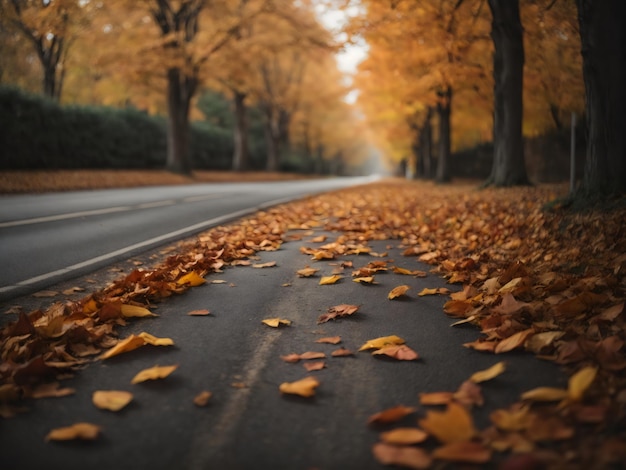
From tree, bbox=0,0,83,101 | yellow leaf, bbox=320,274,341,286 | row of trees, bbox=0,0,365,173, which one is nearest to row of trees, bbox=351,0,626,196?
row of trees, bbox=0,0,365,173

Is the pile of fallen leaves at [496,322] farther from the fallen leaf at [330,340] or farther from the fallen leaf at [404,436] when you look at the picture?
the fallen leaf at [330,340]

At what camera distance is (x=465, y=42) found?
1402cm

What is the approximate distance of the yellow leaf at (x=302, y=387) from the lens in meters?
2.20

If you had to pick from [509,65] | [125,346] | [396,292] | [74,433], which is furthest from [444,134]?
[74,433]

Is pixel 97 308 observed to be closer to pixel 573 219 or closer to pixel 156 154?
pixel 573 219

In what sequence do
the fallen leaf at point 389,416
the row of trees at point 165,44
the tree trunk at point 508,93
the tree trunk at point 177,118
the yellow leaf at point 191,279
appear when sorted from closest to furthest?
the fallen leaf at point 389,416, the yellow leaf at point 191,279, the tree trunk at point 508,93, the row of trees at point 165,44, the tree trunk at point 177,118

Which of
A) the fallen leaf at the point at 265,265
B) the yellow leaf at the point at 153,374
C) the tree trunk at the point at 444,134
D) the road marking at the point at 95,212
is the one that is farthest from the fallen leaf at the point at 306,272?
the tree trunk at the point at 444,134

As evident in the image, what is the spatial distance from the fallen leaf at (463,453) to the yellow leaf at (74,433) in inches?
49.9

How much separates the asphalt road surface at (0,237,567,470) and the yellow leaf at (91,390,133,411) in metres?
0.03

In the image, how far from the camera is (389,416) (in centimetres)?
195

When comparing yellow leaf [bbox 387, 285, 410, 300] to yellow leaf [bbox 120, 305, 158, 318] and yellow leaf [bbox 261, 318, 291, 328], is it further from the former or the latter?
yellow leaf [bbox 120, 305, 158, 318]

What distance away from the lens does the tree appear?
14616 mm

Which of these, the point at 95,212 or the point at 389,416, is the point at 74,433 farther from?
the point at 95,212

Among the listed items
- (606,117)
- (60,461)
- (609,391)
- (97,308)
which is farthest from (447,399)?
(606,117)
